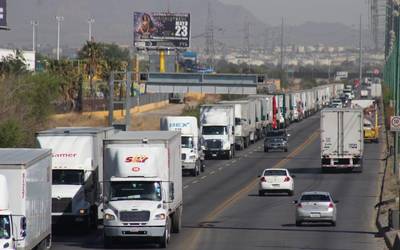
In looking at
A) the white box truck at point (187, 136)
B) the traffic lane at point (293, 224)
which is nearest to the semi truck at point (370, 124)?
the traffic lane at point (293, 224)

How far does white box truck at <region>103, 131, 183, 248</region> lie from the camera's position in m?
33.1

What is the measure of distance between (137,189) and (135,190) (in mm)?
69

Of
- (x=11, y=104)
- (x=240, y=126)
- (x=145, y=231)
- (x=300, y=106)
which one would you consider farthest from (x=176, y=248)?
(x=300, y=106)

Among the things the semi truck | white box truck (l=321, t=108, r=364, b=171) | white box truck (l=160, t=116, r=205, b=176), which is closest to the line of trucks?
white box truck (l=160, t=116, r=205, b=176)

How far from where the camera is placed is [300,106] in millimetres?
137500

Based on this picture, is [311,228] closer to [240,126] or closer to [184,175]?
[184,175]

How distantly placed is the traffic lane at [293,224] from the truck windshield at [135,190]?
2.09 meters

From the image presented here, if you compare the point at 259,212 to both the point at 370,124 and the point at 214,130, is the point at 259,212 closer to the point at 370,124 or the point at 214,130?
the point at 214,130

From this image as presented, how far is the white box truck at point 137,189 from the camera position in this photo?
33062 mm

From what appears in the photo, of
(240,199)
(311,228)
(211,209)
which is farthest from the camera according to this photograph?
(240,199)

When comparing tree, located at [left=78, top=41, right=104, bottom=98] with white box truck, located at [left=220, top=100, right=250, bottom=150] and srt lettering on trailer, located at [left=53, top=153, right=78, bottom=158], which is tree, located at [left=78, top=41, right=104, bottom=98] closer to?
white box truck, located at [left=220, top=100, right=250, bottom=150]

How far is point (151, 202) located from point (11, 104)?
3656 cm

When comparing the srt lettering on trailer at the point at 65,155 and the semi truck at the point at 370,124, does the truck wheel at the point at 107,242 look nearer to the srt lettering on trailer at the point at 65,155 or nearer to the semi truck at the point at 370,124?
the srt lettering on trailer at the point at 65,155

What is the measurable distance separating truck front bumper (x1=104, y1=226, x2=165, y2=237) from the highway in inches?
29.3
